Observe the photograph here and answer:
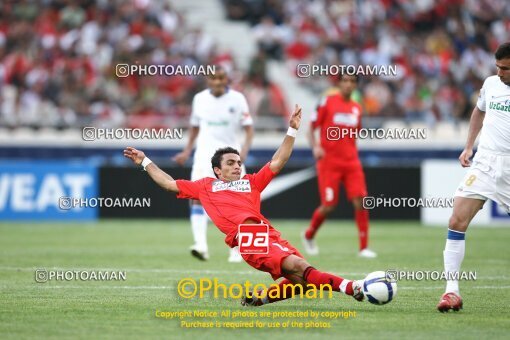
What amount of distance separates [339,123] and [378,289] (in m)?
6.67

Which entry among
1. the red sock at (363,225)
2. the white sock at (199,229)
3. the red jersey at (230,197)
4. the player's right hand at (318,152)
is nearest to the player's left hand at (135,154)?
the red jersey at (230,197)

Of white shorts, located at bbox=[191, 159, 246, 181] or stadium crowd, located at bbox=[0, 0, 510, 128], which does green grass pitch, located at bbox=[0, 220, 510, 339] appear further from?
stadium crowd, located at bbox=[0, 0, 510, 128]

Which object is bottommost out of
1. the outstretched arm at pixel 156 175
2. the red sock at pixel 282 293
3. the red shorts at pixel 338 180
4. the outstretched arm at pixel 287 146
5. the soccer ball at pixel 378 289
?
the red sock at pixel 282 293

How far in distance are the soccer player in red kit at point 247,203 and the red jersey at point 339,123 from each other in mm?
5687

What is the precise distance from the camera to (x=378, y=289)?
8977mm

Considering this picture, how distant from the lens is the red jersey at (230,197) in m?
9.60

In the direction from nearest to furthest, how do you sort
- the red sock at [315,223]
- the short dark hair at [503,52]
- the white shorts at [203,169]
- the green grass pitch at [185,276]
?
1. the green grass pitch at [185,276]
2. the short dark hair at [503,52]
3. the white shorts at [203,169]
4. the red sock at [315,223]

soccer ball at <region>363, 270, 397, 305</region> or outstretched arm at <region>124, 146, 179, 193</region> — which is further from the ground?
outstretched arm at <region>124, 146, 179, 193</region>

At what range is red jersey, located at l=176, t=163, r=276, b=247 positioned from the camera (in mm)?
9602

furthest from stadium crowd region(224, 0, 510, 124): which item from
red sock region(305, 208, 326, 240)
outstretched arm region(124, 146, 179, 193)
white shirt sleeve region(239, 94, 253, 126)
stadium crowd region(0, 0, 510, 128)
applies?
outstretched arm region(124, 146, 179, 193)

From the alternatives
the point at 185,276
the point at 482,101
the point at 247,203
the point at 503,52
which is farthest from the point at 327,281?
the point at 185,276

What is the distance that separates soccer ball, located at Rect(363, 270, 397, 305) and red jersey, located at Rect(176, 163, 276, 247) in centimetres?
121

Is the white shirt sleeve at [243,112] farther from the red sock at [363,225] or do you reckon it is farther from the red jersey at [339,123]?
the red sock at [363,225]

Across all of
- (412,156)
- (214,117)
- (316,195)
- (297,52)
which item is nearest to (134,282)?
(214,117)
